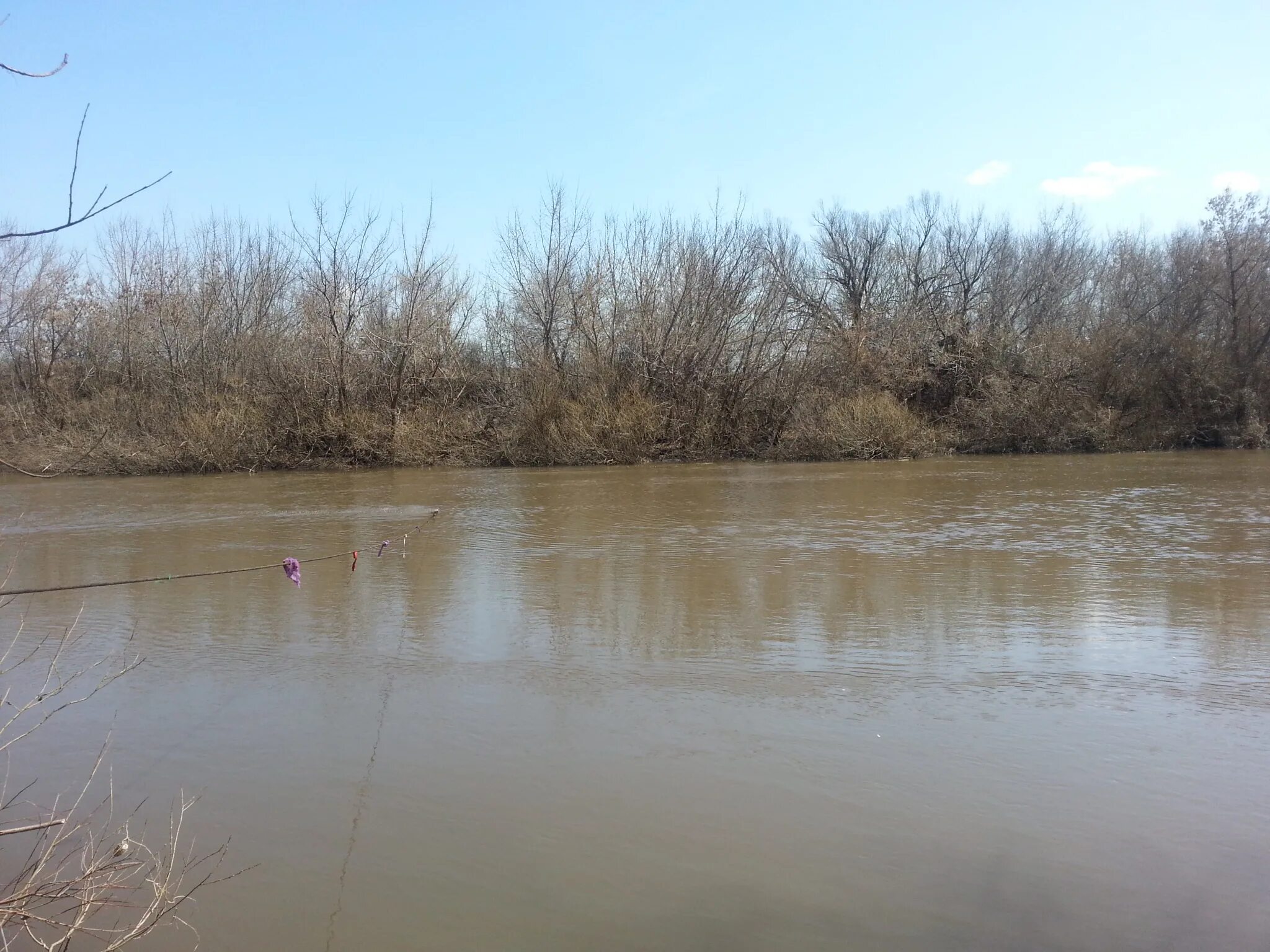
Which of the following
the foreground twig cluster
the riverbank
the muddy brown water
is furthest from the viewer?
the riverbank

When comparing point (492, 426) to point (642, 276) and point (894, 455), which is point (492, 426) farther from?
point (894, 455)

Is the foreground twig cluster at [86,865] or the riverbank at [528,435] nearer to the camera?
the foreground twig cluster at [86,865]

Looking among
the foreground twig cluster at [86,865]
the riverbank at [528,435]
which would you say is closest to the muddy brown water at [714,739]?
the foreground twig cluster at [86,865]

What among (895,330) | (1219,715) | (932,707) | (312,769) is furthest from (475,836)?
(895,330)

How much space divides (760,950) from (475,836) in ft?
4.13

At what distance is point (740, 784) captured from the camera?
4.08m

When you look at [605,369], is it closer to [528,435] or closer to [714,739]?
[528,435]

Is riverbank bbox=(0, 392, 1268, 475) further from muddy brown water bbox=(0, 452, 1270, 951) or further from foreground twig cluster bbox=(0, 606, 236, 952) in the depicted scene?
foreground twig cluster bbox=(0, 606, 236, 952)

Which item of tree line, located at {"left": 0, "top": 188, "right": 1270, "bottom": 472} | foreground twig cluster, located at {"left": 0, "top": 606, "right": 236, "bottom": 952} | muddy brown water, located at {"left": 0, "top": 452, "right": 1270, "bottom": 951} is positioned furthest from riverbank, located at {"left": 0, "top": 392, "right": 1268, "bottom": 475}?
foreground twig cluster, located at {"left": 0, "top": 606, "right": 236, "bottom": 952}

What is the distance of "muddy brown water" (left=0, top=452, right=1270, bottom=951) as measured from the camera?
3.19m

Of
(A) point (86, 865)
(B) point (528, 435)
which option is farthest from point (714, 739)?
(B) point (528, 435)

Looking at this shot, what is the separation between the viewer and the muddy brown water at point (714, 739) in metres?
3.19

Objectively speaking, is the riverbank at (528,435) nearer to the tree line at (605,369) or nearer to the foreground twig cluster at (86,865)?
the tree line at (605,369)

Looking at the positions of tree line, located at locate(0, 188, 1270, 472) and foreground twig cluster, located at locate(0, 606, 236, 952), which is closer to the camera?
foreground twig cluster, located at locate(0, 606, 236, 952)
